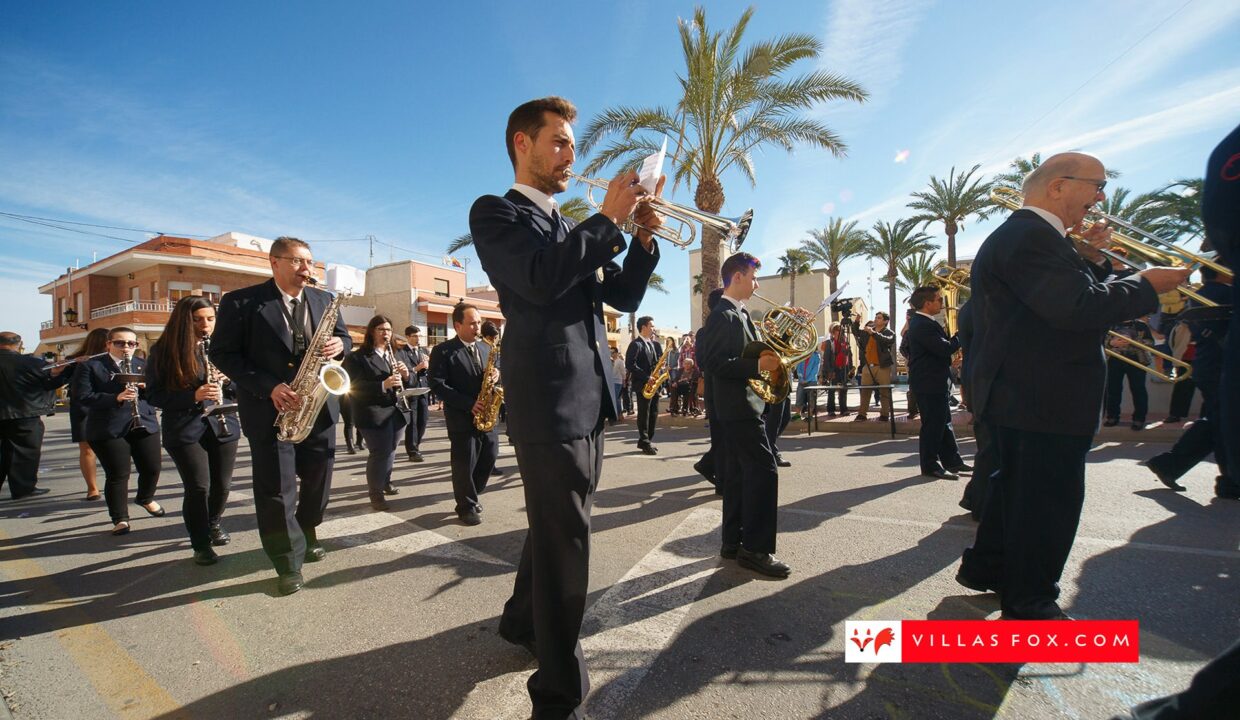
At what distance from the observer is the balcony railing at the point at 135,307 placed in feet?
103

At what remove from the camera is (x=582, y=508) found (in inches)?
78.6

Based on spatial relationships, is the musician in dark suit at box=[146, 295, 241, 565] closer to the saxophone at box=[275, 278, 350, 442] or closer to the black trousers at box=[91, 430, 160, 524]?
the saxophone at box=[275, 278, 350, 442]

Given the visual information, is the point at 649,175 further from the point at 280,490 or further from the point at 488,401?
the point at 488,401

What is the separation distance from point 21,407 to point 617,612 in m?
7.09

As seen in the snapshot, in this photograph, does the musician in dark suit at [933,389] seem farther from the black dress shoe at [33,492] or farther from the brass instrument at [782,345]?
the black dress shoe at [33,492]

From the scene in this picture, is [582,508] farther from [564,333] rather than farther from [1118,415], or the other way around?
[1118,415]

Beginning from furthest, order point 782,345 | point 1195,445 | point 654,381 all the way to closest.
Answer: point 654,381, point 1195,445, point 782,345

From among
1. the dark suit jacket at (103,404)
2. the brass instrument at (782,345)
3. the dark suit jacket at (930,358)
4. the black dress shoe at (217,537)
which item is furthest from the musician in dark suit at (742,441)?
the dark suit jacket at (103,404)

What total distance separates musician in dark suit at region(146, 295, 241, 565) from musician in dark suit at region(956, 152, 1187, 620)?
15.9 feet

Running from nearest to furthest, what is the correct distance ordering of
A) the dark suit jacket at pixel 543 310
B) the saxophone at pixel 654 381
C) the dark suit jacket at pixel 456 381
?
1. the dark suit jacket at pixel 543 310
2. the dark suit jacket at pixel 456 381
3. the saxophone at pixel 654 381

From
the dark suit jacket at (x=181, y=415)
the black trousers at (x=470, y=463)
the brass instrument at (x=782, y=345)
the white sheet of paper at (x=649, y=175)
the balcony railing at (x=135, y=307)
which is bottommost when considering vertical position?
the black trousers at (x=470, y=463)

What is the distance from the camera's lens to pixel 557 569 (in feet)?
6.34

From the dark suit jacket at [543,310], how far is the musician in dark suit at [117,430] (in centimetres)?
442

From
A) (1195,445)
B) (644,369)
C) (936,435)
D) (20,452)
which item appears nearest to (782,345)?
(936,435)
